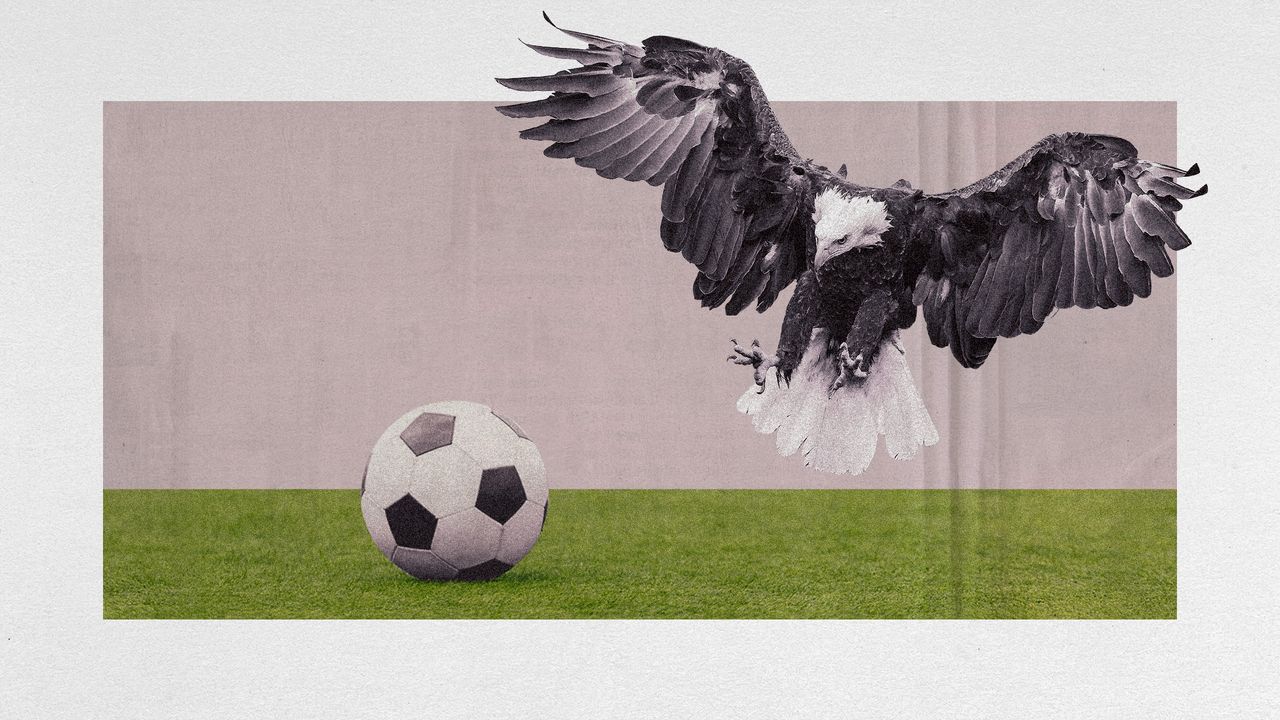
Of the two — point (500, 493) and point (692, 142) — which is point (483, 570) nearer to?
point (500, 493)

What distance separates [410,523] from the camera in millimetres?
4613

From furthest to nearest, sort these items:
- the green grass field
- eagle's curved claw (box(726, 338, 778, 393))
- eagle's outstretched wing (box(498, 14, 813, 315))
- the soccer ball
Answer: the green grass field, the soccer ball, eagle's curved claw (box(726, 338, 778, 393)), eagle's outstretched wing (box(498, 14, 813, 315))

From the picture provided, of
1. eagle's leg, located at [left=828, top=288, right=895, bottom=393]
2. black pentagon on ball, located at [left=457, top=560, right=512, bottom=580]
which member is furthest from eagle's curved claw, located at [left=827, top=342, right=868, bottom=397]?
black pentagon on ball, located at [left=457, top=560, right=512, bottom=580]

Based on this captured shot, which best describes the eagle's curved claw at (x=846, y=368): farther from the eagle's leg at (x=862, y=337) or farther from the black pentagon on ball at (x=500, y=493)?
the black pentagon on ball at (x=500, y=493)

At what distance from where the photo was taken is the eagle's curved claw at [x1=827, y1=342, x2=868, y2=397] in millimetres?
4480

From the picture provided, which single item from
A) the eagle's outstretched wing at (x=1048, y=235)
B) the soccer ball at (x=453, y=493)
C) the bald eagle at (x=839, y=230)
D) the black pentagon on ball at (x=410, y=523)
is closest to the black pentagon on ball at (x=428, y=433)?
the soccer ball at (x=453, y=493)

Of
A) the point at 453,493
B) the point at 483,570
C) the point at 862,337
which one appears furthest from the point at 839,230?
the point at 483,570

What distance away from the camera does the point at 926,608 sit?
477 centimetres

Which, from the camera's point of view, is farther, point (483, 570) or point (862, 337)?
point (483, 570)

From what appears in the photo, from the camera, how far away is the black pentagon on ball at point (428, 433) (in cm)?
463

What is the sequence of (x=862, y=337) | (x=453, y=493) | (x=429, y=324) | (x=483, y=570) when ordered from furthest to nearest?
(x=429, y=324) < (x=483, y=570) < (x=453, y=493) < (x=862, y=337)

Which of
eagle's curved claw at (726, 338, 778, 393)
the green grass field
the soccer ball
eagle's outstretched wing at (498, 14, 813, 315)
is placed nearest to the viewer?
eagle's outstretched wing at (498, 14, 813, 315)

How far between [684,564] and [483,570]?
29.3 inches

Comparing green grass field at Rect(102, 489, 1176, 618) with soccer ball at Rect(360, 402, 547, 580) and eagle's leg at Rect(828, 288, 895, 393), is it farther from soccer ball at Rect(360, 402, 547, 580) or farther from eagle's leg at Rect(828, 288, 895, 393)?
eagle's leg at Rect(828, 288, 895, 393)
